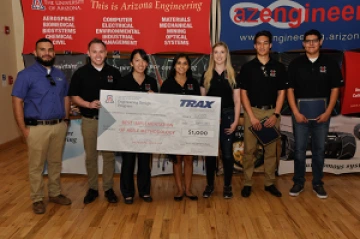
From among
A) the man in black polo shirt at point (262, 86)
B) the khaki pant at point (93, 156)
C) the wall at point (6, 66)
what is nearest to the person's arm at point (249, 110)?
the man in black polo shirt at point (262, 86)

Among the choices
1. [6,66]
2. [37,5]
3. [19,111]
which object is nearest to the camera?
[19,111]

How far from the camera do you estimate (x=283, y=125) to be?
15.8 feet

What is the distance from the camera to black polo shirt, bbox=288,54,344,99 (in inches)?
151

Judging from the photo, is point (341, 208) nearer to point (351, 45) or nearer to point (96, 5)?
point (351, 45)

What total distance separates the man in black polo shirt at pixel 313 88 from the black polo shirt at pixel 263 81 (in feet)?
0.57

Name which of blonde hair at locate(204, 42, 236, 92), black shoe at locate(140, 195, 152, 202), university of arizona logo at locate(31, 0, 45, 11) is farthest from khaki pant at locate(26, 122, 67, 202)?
university of arizona logo at locate(31, 0, 45, 11)

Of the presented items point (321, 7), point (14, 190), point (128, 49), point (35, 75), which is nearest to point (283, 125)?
point (321, 7)

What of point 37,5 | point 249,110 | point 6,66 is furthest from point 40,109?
point 6,66

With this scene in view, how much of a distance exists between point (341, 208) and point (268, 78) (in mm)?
1484

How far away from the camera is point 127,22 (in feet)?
15.1

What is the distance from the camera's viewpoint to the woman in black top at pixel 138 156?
356cm

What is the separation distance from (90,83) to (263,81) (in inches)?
68.8

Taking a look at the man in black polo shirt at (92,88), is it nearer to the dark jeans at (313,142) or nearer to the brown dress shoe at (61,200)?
the brown dress shoe at (61,200)

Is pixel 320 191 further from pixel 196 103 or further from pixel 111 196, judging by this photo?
pixel 111 196
